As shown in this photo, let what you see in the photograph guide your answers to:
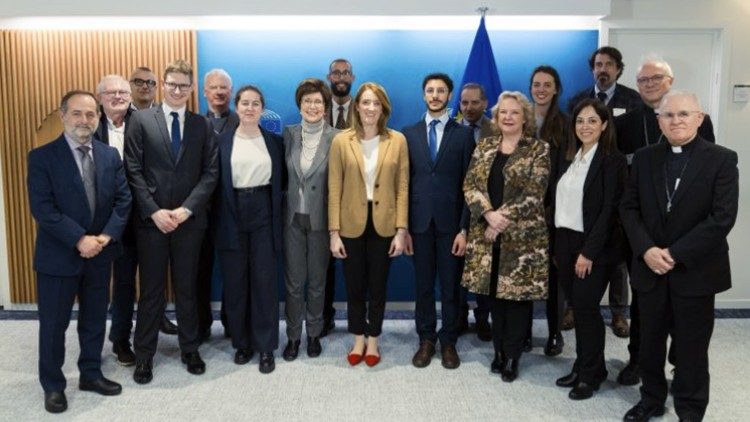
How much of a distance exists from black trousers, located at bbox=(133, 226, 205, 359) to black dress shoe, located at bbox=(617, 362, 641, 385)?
2684mm

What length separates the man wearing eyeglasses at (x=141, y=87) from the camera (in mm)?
4594

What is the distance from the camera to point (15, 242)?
18.1 feet

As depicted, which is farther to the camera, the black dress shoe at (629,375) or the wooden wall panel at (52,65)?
the wooden wall panel at (52,65)

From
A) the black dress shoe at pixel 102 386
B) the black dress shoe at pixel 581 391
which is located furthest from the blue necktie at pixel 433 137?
the black dress shoe at pixel 102 386

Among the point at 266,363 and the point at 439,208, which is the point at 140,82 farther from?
the point at 439,208

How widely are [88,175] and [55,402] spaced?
126 cm

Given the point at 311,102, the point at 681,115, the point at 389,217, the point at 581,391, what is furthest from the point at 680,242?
the point at 311,102

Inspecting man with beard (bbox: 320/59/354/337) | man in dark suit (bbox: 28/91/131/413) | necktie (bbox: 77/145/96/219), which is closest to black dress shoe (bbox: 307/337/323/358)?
man with beard (bbox: 320/59/354/337)

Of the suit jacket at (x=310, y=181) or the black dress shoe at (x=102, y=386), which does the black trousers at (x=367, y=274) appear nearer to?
the suit jacket at (x=310, y=181)

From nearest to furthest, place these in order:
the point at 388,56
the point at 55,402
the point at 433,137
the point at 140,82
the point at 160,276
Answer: the point at 55,402, the point at 160,276, the point at 433,137, the point at 140,82, the point at 388,56

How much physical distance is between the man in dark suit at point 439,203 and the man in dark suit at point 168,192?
4.21 feet

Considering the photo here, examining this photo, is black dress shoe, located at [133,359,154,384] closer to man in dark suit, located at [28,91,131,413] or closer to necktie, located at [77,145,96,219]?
man in dark suit, located at [28,91,131,413]

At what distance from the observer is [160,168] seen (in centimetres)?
385

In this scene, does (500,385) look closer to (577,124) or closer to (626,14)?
(577,124)
